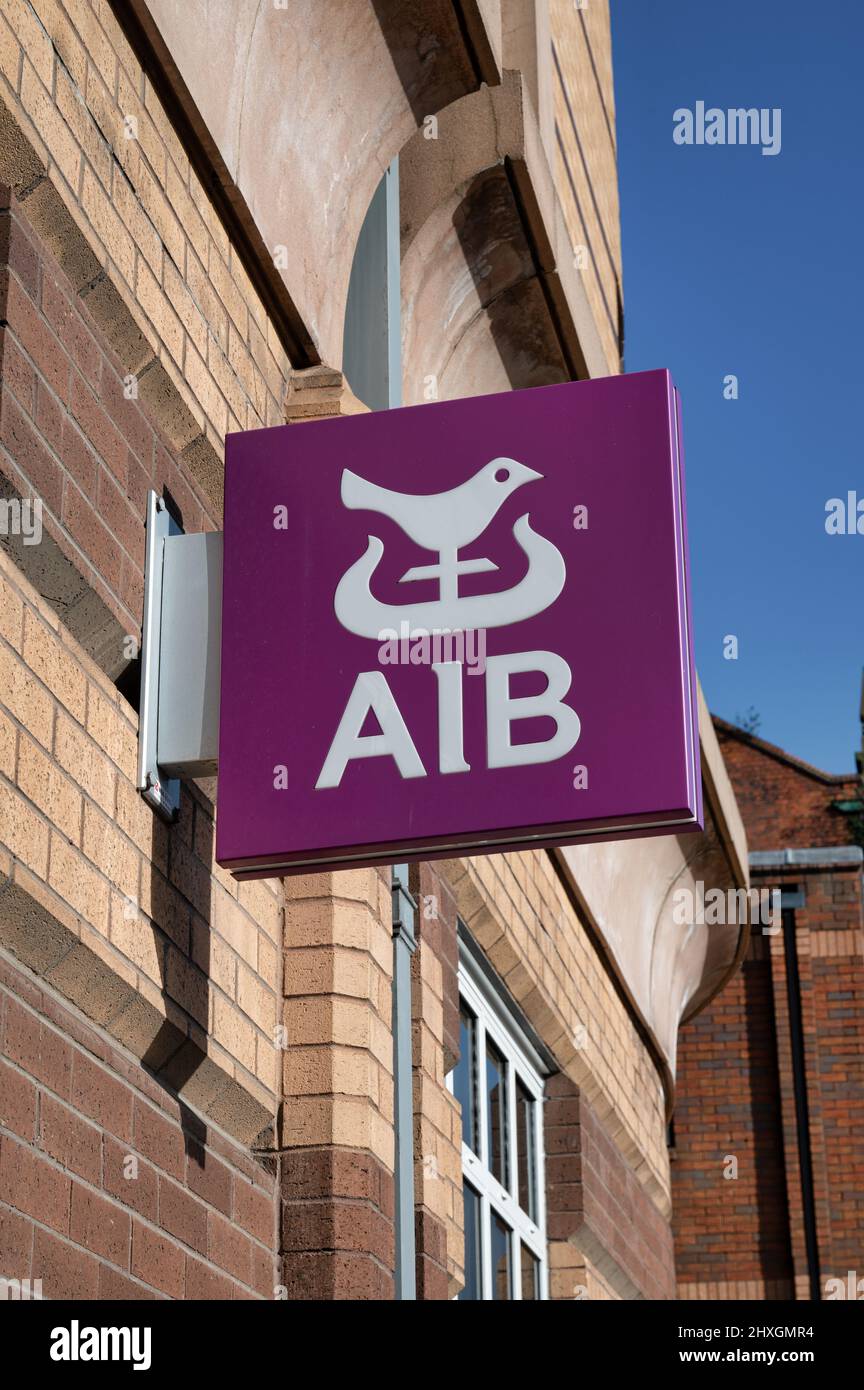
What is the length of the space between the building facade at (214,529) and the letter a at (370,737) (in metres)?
0.43

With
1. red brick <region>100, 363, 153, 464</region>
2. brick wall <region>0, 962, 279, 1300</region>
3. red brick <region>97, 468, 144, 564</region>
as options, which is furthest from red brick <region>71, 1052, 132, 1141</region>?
red brick <region>100, 363, 153, 464</region>

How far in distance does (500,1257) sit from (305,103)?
4442mm

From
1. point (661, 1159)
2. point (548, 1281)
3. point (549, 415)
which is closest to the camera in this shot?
point (549, 415)

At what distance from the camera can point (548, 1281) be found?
7.80 m

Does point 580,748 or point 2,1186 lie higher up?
point 580,748

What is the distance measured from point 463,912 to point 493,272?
2.22 m

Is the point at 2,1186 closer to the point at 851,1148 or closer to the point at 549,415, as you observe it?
the point at 549,415

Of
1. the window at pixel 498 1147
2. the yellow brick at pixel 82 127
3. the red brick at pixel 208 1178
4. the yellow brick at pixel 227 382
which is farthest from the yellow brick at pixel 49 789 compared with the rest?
the window at pixel 498 1147

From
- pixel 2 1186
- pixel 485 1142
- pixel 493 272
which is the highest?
pixel 493 272

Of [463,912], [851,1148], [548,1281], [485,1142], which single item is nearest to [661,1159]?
[548,1281]

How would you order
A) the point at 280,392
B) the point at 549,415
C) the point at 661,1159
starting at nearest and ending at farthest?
the point at 549,415 → the point at 280,392 → the point at 661,1159

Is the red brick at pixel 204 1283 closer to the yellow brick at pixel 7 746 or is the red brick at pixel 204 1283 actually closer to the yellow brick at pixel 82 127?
the yellow brick at pixel 7 746

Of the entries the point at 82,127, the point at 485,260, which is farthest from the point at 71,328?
the point at 485,260
